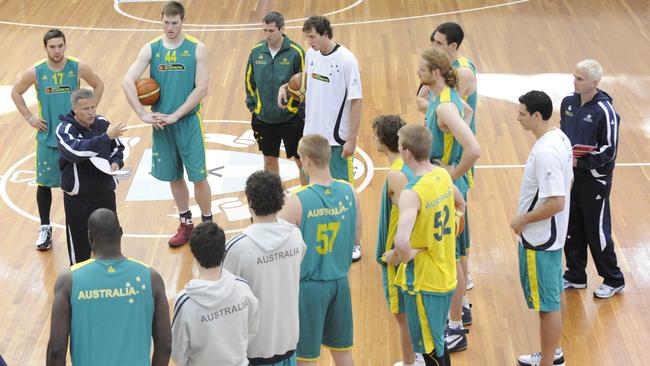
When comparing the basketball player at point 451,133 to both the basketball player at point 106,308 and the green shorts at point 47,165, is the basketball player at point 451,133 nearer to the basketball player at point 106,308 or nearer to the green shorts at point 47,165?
the basketball player at point 106,308

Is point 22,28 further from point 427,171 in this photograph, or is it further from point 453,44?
point 427,171

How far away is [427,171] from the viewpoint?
5125 mm

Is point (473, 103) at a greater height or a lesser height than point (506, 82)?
greater

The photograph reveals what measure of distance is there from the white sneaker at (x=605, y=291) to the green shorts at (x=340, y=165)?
2.09 m

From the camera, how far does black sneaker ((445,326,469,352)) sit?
625 centimetres

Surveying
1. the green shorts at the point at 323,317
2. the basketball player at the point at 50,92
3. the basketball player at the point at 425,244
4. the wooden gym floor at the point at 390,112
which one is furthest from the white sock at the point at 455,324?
the basketball player at the point at 50,92

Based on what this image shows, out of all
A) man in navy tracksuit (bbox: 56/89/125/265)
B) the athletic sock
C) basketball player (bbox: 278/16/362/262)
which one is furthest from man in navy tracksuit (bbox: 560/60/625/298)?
man in navy tracksuit (bbox: 56/89/125/265)

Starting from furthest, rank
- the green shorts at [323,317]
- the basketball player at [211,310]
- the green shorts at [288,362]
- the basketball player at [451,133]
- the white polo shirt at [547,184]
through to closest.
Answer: the basketball player at [451,133] < the white polo shirt at [547,184] < the green shorts at [323,317] < the green shorts at [288,362] < the basketball player at [211,310]

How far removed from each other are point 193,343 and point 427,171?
1671 mm

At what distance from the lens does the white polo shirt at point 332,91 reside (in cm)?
715

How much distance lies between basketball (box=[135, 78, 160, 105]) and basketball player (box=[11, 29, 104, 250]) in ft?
1.06

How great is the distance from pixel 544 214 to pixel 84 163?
118 inches

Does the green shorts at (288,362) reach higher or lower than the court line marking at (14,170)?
higher

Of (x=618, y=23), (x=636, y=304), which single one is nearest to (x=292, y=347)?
(x=636, y=304)
